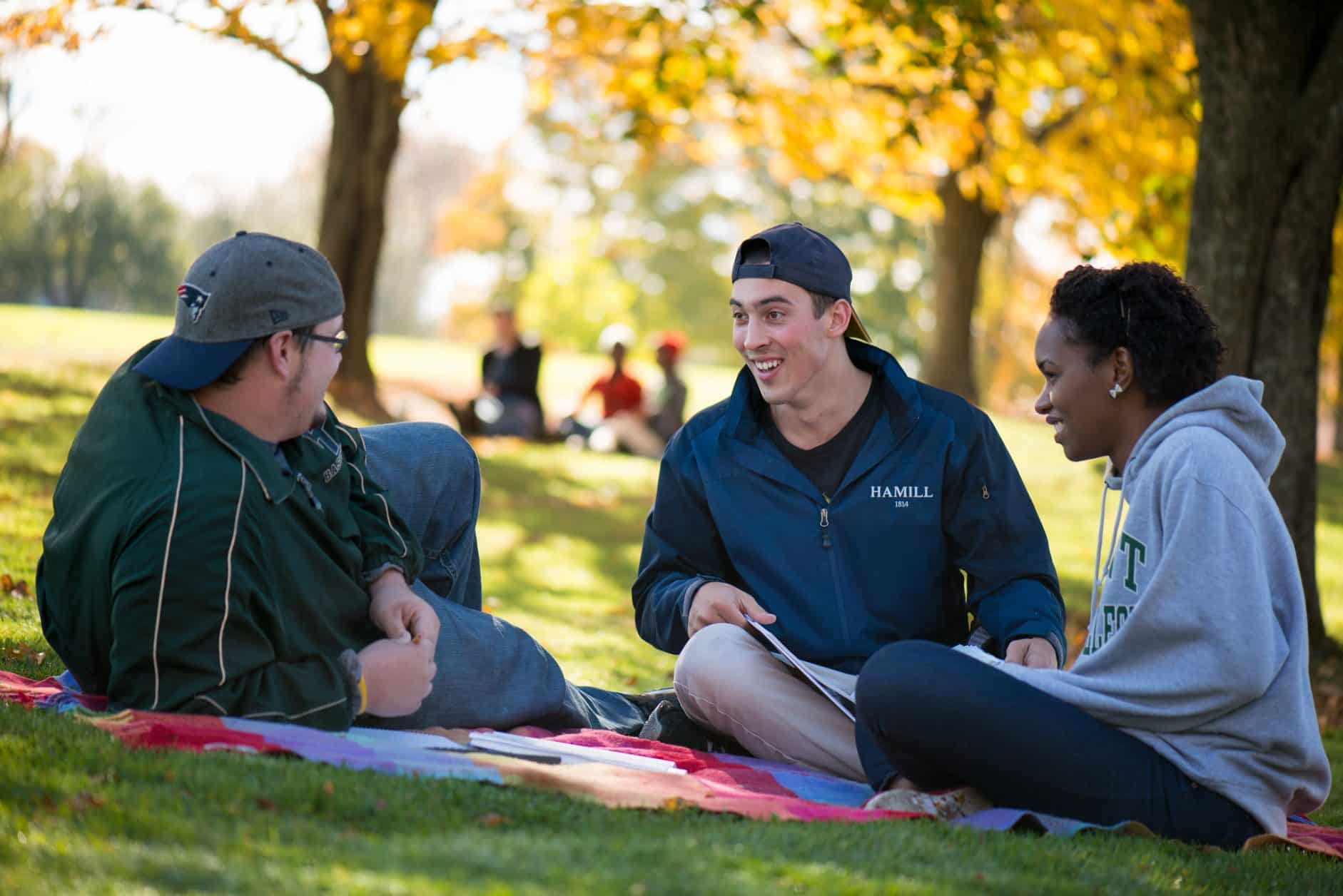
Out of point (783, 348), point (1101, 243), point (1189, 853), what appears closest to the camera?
point (1189, 853)

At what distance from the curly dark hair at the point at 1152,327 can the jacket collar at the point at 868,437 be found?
825 mm

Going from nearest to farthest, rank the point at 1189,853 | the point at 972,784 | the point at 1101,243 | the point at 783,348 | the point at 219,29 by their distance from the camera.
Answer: the point at 1189,853 → the point at 972,784 → the point at 783,348 → the point at 1101,243 → the point at 219,29

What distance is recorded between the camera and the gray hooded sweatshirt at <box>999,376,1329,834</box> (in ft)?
11.6

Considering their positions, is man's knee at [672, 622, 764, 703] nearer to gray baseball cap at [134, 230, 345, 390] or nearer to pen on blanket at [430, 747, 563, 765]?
pen on blanket at [430, 747, 563, 765]

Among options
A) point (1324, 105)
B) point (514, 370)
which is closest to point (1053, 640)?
point (1324, 105)

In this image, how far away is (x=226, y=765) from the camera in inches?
133

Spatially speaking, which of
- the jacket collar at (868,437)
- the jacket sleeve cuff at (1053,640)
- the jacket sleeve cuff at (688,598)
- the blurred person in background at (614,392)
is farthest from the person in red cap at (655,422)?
the jacket sleeve cuff at (1053,640)

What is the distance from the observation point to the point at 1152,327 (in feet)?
12.9

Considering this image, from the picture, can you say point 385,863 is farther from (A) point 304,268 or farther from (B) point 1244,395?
(B) point 1244,395

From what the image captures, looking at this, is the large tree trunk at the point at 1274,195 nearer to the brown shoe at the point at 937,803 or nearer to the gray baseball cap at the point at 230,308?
the brown shoe at the point at 937,803

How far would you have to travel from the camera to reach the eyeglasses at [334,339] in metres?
3.85

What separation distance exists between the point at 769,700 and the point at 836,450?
881 mm

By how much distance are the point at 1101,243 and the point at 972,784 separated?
6.62 metres

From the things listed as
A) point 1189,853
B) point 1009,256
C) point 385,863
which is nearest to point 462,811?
point 385,863
